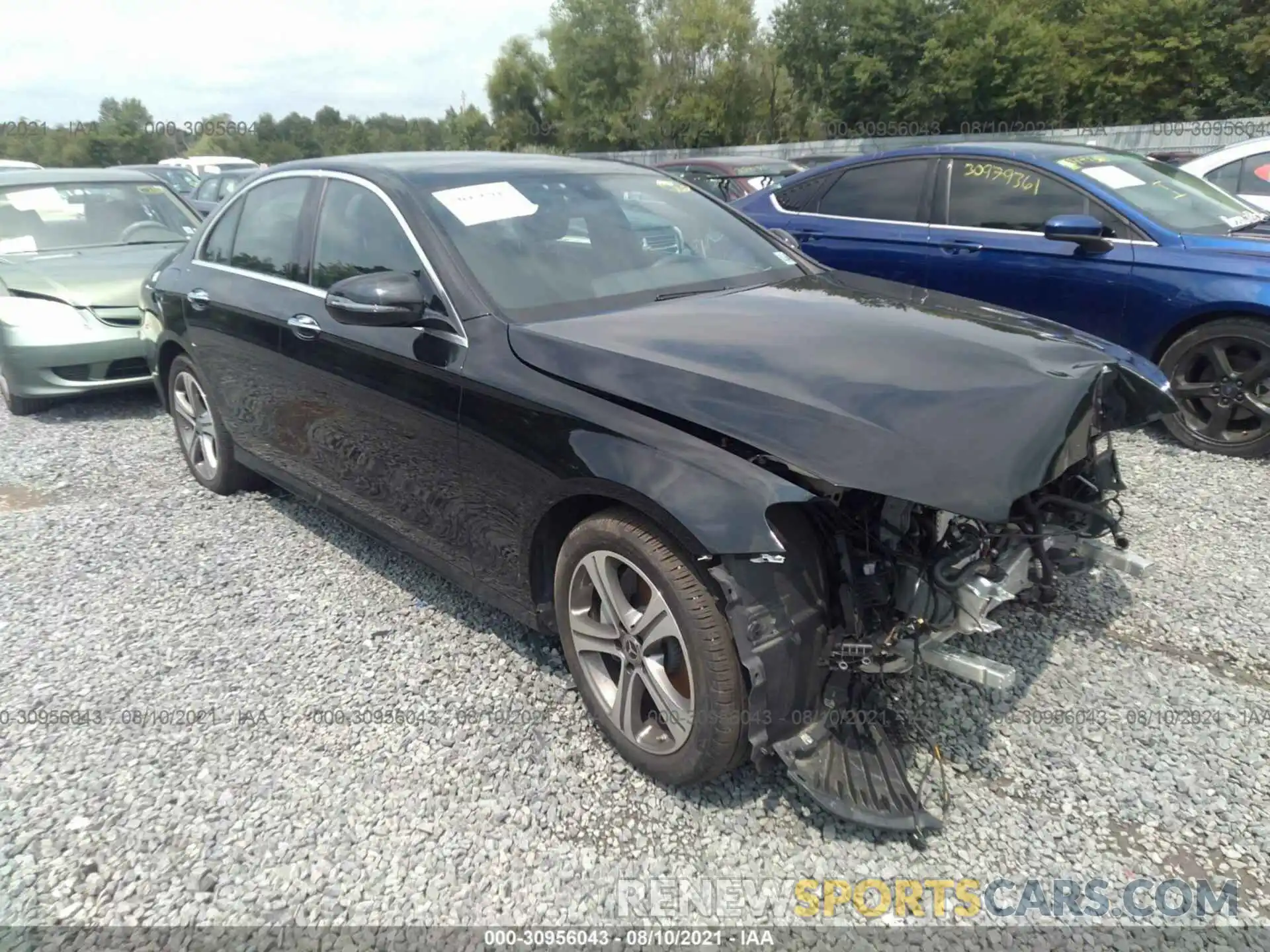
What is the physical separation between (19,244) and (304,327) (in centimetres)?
487

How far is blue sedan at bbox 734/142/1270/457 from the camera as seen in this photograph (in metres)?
4.66

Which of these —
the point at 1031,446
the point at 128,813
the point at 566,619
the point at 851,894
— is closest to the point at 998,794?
the point at 851,894

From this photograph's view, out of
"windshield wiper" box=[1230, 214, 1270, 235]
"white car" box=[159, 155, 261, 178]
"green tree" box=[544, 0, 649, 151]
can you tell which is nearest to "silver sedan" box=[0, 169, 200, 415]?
"windshield wiper" box=[1230, 214, 1270, 235]

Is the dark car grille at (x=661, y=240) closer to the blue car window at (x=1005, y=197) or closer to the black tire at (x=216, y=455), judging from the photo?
the black tire at (x=216, y=455)

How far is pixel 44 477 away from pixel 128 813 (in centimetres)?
347

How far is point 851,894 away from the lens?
85.7 inches

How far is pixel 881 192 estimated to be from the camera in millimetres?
6043

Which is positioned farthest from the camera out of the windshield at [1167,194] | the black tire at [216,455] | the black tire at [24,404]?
the black tire at [24,404]

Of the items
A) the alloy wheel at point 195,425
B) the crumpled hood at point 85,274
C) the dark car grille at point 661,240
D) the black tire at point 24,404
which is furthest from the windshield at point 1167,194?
the black tire at point 24,404

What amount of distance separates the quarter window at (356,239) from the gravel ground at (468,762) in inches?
51.2

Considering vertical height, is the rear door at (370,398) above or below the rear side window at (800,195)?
below

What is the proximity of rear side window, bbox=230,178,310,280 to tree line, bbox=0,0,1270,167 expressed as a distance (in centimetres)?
1436

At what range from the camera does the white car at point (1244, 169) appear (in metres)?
7.05

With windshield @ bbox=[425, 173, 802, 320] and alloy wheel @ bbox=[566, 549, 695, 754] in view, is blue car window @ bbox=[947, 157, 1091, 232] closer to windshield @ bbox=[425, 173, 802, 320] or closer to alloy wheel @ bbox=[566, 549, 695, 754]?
windshield @ bbox=[425, 173, 802, 320]
